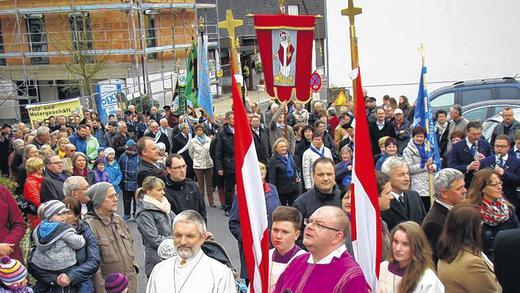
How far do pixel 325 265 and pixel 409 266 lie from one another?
0.72 m

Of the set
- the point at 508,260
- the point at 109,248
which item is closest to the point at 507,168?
the point at 508,260

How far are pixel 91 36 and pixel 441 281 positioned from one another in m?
28.6

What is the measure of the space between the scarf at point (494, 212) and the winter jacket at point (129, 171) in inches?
274

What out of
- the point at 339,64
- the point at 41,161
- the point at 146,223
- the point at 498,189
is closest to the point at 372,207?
the point at 498,189

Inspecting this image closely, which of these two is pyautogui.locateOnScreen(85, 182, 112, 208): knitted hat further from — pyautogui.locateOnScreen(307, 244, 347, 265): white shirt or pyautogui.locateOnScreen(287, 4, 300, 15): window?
pyautogui.locateOnScreen(287, 4, 300, 15): window

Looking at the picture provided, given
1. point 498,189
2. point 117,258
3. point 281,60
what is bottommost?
point 117,258

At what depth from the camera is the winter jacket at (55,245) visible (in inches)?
225

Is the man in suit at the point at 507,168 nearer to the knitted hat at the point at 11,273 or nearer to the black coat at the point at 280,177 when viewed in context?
the black coat at the point at 280,177

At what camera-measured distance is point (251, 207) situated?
4.63m

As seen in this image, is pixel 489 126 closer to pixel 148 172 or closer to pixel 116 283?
pixel 148 172

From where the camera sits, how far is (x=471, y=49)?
24.9 m

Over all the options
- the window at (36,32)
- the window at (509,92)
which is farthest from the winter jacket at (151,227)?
the window at (36,32)

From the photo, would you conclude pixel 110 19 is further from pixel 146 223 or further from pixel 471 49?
pixel 146 223

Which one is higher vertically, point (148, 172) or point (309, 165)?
point (148, 172)
